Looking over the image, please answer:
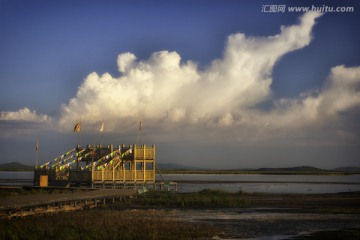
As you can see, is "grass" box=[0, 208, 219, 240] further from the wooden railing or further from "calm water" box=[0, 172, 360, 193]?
"calm water" box=[0, 172, 360, 193]

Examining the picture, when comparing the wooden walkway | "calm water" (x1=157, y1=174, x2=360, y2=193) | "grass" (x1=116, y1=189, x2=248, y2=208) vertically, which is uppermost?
the wooden walkway

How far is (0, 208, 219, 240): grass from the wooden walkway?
3.36 ft

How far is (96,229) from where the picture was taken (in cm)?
2417

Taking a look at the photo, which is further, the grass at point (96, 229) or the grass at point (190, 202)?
the grass at point (190, 202)

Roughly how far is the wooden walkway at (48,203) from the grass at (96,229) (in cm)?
102

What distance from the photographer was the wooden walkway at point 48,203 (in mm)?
28192

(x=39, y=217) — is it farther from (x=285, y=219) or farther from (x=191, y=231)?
(x=285, y=219)

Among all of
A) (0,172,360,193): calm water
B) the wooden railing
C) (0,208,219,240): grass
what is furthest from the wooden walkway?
(0,172,360,193): calm water

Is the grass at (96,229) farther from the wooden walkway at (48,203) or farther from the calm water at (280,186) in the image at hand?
the calm water at (280,186)

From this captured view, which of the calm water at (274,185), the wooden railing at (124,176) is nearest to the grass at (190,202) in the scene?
the wooden railing at (124,176)

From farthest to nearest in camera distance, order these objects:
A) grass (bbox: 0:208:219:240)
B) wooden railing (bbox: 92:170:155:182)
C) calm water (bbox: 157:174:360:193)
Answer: calm water (bbox: 157:174:360:193) < wooden railing (bbox: 92:170:155:182) < grass (bbox: 0:208:219:240)

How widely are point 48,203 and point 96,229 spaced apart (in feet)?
30.4

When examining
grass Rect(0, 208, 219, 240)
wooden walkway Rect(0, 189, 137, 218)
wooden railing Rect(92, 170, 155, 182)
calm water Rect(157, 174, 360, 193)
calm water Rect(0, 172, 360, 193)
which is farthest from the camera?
calm water Rect(0, 172, 360, 193)

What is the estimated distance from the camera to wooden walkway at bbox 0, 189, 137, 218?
92.5ft
